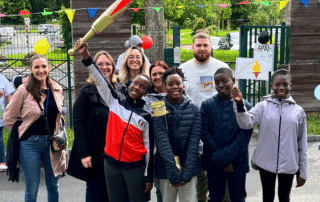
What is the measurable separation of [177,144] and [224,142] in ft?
1.67

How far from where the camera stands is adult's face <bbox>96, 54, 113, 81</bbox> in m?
3.95

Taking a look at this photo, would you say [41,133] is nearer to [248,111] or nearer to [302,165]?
[248,111]

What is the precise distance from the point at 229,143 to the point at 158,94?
2.80ft

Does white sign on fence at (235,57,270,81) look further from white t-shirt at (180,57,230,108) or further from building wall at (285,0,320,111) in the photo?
white t-shirt at (180,57,230,108)

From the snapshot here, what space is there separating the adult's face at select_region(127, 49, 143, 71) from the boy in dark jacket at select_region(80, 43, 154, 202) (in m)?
0.89

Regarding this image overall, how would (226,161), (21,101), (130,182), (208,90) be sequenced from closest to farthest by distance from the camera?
(130,182) < (226,161) < (21,101) < (208,90)

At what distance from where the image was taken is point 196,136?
3.59 m

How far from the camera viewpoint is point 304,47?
867cm

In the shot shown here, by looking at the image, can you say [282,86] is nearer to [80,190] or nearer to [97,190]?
[97,190]

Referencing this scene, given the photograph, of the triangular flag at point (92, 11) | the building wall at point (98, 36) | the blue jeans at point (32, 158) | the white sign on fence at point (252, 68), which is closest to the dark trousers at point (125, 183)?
the blue jeans at point (32, 158)

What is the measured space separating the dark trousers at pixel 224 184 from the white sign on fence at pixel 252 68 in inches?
141

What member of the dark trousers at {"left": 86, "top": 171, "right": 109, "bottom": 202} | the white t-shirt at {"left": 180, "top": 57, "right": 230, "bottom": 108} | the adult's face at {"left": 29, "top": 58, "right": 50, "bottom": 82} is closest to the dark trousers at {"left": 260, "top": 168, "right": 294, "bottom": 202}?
the white t-shirt at {"left": 180, "top": 57, "right": 230, "bottom": 108}

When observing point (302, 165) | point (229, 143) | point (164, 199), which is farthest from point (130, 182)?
point (302, 165)

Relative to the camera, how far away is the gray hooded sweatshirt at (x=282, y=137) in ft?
12.3
